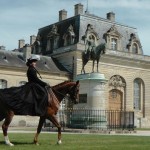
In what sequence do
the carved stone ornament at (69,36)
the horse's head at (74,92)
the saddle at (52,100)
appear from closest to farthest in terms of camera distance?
1. the saddle at (52,100)
2. the horse's head at (74,92)
3. the carved stone ornament at (69,36)

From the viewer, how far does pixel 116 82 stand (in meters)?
48.8

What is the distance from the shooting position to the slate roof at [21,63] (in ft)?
141

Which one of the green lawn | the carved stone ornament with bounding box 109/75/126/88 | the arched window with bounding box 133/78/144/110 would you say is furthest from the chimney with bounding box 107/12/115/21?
the green lawn

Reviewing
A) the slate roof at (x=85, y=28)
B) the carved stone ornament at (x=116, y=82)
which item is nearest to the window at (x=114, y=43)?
the slate roof at (x=85, y=28)

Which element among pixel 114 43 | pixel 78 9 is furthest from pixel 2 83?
pixel 114 43

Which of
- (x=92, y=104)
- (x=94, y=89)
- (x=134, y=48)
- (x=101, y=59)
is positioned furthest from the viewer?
(x=134, y=48)

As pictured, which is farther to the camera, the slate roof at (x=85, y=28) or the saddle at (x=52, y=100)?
the slate roof at (x=85, y=28)

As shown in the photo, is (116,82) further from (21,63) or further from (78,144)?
(78,144)

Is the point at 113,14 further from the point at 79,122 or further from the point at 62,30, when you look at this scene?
the point at 79,122

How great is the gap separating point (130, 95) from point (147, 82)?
3.96 m

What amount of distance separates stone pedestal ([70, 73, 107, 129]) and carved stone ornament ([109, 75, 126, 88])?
23497 mm

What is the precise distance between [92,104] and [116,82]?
24.4 metres

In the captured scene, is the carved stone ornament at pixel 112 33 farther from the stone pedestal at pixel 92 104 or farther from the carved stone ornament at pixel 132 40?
the stone pedestal at pixel 92 104

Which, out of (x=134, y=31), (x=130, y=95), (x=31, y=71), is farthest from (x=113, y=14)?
(x=31, y=71)
